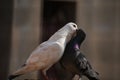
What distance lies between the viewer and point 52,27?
8.09 metres

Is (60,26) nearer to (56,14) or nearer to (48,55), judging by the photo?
(56,14)

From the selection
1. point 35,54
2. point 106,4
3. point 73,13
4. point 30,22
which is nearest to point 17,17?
point 30,22

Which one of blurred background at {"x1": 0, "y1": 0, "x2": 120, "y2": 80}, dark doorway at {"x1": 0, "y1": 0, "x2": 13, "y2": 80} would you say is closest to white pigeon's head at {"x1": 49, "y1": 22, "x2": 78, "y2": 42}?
blurred background at {"x1": 0, "y1": 0, "x2": 120, "y2": 80}

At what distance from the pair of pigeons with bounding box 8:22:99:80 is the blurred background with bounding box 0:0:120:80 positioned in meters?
4.20

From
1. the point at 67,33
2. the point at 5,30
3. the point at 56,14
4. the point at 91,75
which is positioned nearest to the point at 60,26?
the point at 56,14

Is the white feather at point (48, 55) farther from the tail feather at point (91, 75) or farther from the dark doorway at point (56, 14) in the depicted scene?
the dark doorway at point (56, 14)

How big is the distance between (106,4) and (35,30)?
118cm

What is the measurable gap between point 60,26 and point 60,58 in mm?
4311

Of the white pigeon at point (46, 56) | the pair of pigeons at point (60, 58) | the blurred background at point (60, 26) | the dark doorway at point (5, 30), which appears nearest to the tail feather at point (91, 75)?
the pair of pigeons at point (60, 58)

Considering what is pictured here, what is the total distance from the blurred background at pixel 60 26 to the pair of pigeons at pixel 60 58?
4.20 meters

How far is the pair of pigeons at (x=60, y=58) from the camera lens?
3.75m

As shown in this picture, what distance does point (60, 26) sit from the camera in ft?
26.5

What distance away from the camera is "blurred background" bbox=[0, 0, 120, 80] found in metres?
8.05

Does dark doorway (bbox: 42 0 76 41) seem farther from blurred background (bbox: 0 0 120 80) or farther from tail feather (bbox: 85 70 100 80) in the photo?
tail feather (bbox: 85 70 100 80)
